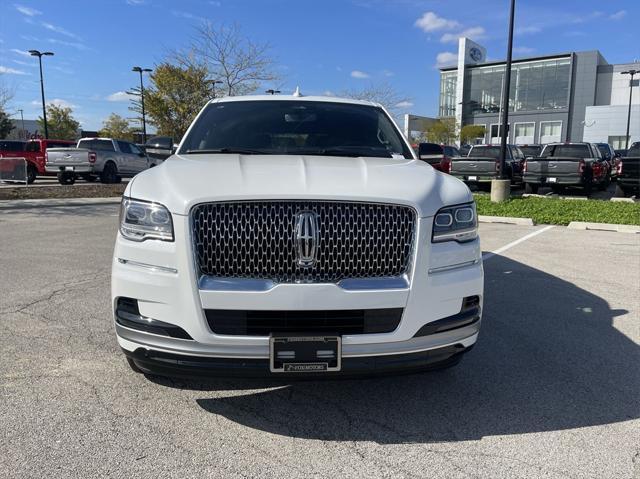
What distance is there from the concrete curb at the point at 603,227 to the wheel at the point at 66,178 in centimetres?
1798

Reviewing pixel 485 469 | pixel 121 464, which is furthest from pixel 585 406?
pixel 121 464

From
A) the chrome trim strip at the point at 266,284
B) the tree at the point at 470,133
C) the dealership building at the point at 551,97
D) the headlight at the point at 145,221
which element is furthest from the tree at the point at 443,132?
the headlight at the point at 145,221

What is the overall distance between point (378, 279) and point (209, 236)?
901mm

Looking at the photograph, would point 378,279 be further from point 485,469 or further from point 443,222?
point 485,469

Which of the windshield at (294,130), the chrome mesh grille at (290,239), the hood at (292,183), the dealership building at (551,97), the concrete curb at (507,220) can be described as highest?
the dealership building at (551,97)

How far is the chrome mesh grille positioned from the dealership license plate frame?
0.29 meters

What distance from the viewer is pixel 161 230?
106 inches

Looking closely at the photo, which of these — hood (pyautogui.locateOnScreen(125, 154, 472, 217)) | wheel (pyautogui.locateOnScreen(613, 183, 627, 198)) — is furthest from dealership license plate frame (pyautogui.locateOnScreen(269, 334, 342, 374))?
wheel (pyautogui.locateOnScreen(613, 183, 627, 198))

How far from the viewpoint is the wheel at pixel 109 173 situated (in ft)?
69.3

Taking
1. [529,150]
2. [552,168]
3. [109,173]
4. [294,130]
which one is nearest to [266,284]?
[294,130]

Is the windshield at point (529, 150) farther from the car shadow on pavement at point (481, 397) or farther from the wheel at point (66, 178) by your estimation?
the car shadow on pavement at point (481, 397)

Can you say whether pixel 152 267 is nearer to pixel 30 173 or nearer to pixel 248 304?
pixel 248 304

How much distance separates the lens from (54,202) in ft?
47.8

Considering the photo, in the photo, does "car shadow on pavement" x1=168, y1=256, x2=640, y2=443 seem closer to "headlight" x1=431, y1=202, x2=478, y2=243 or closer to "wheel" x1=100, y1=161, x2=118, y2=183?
"headlight" x1=431, y1=202, x2=478, y2=243
